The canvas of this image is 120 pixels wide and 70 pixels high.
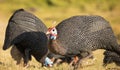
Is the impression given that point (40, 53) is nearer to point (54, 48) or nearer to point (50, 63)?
point (50, 63)

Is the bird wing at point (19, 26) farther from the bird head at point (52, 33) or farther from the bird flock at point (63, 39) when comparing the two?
the bird head at point (52, 33)

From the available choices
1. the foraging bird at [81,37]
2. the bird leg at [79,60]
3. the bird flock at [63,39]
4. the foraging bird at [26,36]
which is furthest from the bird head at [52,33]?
the foraging bird at [26,36]

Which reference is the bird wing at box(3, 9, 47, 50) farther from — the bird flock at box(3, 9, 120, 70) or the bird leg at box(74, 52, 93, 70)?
the bird leg at box(74, 52, 93, 70)

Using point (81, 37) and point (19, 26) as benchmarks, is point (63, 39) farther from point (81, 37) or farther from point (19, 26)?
point (19, 26)

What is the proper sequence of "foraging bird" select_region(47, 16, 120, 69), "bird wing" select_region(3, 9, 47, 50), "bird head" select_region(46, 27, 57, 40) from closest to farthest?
"bird head" select_region(46, 27, 57, 40) → "foraging bird" select_region(47, 16, 120, 69) → "bird wing" select_region(3, 9, 47, 50)

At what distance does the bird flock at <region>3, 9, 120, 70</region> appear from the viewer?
45.2ft

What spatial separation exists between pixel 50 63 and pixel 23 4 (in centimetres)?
8623

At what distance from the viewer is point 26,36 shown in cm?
1498

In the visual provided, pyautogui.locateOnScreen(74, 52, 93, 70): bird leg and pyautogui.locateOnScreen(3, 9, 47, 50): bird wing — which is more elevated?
pyautogui.locateOnScreen(3, 9, 47, 50): bird wing

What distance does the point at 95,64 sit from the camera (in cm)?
1588

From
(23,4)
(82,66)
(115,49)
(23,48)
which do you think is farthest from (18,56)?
(23,4)

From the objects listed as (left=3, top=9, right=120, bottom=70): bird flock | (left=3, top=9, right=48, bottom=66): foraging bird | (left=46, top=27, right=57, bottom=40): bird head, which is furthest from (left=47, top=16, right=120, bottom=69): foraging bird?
(left=3, top=9, right=48, bottom=66): foraging bird

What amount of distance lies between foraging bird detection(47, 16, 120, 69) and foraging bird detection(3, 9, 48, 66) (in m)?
1.27

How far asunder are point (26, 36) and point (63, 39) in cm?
176
